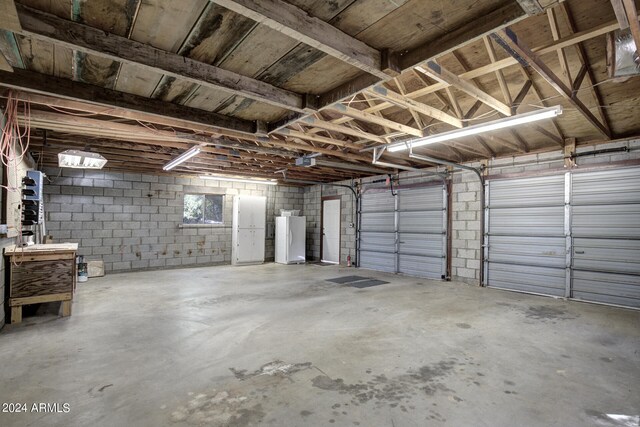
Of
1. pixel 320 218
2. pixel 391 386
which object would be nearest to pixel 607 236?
pixel 391 386

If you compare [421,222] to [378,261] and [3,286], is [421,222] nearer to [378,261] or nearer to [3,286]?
[378,261]

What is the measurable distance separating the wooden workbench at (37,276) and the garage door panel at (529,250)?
7.15m

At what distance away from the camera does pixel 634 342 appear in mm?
3332

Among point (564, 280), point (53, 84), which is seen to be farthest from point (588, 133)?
point (53, 84)

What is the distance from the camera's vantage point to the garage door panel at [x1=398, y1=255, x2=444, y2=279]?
703cm

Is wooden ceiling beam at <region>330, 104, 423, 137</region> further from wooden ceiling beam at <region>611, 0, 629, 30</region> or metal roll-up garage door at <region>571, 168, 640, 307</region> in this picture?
metal roll-up garage door at <region>571, 168, 640, 307</region>

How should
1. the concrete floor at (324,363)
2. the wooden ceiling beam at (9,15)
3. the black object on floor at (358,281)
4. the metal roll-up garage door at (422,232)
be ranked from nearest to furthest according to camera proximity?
the wooden ceiling beam at (9,15), the concrete floor at (324,363), the black object on floor at (358,281), the metal roll-up garage door at (422,232)

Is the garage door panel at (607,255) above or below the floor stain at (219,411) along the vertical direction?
above

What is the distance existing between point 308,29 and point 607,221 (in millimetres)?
5889

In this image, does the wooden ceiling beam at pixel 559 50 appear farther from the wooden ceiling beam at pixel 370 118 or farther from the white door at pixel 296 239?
the white door at pixel 296 239

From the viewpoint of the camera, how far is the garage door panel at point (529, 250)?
544cm

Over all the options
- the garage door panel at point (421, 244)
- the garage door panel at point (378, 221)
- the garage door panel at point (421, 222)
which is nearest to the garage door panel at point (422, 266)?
the garage door panel at point (421, 244)

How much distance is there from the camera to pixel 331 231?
33.0ft

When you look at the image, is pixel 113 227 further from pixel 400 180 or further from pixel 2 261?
pixel 400 180
